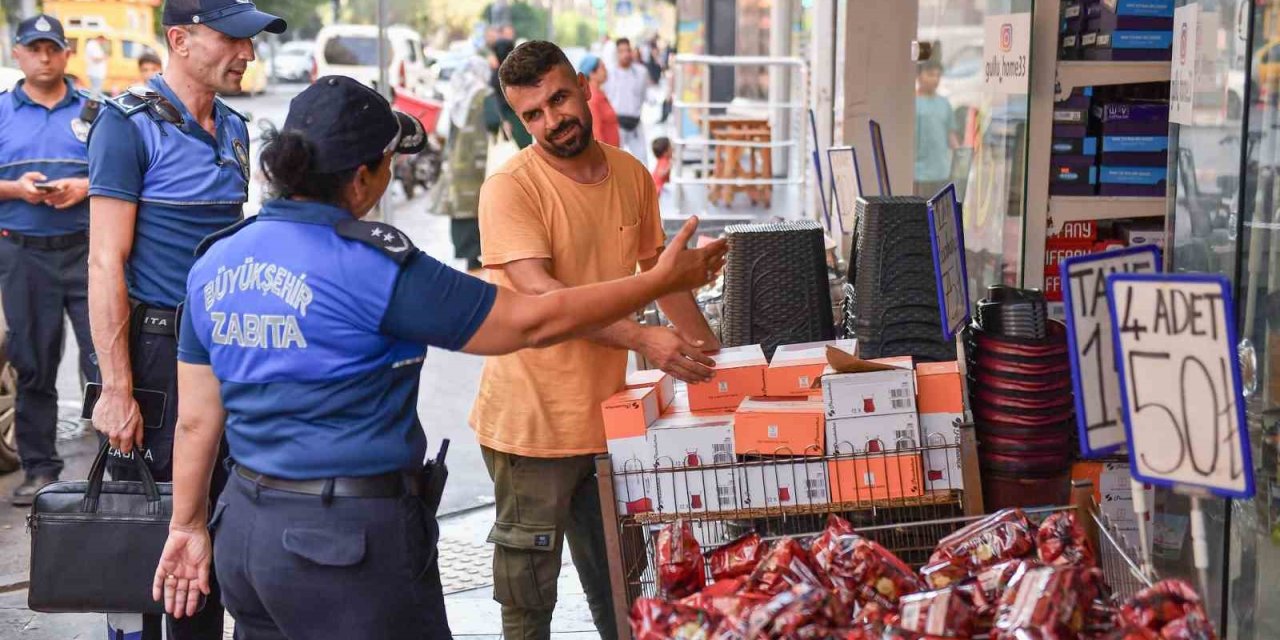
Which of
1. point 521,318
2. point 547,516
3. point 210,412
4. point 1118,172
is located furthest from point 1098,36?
point 210,412

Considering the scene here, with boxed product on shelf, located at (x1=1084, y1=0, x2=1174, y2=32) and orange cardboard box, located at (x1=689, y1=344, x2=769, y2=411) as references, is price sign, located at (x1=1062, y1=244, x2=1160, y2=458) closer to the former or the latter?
orange cardboard box, located at (x1=689, y1=344, x2=769, y2=411)

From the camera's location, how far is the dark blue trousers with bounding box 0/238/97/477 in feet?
24.3

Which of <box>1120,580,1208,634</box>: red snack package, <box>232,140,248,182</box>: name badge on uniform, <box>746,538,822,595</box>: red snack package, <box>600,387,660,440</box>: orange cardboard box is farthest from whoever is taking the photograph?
<box>232,140,248,182</box>: name badge on uniform

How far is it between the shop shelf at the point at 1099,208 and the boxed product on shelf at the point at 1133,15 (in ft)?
2.23

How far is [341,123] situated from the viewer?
10.1 feet

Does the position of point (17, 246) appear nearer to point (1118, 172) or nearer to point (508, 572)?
point (508, 572)

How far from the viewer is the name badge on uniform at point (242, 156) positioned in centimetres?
449

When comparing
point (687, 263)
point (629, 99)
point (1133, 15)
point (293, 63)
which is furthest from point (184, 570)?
point (293, 63)

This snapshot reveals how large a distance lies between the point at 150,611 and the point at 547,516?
1.15 metres

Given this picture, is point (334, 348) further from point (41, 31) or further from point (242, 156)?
point (41, 31)

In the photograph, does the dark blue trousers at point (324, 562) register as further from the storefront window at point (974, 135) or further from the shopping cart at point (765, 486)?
the storefront window at point (974, 135)

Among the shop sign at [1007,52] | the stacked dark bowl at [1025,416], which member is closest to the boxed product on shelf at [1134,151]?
the shop sign at [1007,52]

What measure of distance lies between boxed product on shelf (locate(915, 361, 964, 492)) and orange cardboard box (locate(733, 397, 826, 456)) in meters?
0.28

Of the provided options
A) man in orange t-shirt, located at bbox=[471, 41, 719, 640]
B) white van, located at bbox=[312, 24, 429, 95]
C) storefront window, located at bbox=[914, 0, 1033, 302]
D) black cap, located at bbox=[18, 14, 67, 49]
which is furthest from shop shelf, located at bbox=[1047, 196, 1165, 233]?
white van, located at bbox=[312, 24, 429, 95]
